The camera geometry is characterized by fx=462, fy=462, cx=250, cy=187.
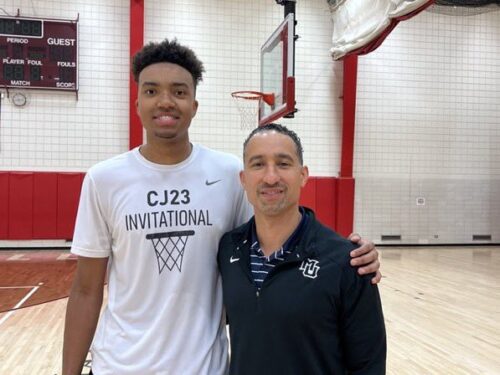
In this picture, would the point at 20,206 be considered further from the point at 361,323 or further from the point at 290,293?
the point at 361,323

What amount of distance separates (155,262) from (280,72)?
6.83 metres

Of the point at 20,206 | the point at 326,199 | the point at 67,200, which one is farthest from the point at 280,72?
the point at 20,206

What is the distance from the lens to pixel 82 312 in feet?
4.75

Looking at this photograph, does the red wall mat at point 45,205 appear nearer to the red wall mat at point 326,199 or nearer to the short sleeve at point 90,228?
the red wall mat at point 326,199

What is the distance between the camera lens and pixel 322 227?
56.3 inches

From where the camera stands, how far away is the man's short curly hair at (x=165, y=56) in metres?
1.48

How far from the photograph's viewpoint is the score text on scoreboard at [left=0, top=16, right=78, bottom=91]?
895cm

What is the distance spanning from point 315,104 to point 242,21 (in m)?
2.39

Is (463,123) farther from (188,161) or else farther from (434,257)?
(188,161)

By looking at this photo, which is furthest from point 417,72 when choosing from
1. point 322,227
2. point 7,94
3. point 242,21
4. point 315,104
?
point 322,227

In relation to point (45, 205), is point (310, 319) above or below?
above

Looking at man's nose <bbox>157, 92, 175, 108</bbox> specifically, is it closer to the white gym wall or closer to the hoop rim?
the hoop rim

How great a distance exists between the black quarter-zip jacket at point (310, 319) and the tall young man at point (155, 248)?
122 millimetres

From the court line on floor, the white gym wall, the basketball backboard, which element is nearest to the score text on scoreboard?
the white gym wall
